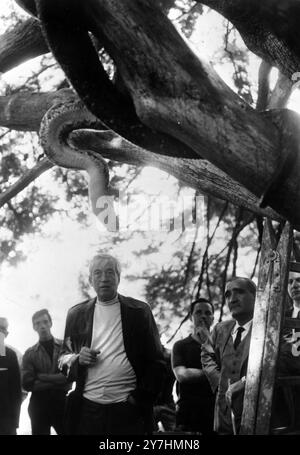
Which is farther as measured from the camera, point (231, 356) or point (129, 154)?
point (231, 356)

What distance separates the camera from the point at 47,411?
732cm

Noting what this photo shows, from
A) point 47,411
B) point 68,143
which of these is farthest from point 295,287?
point 47,411

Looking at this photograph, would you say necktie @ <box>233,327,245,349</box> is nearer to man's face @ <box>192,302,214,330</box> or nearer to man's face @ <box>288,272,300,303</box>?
man's face @ <box>288,272,300,303</box>

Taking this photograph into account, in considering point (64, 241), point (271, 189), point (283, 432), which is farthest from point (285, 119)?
point (64, 241)

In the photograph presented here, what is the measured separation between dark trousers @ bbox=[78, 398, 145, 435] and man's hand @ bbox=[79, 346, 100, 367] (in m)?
0.27

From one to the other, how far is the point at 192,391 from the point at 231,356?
1206 millimetres

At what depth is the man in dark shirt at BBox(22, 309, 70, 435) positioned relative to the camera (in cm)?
727

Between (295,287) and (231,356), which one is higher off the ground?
(295,287)

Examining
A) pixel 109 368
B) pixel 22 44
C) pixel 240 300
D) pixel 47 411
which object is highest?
pixel 22 44

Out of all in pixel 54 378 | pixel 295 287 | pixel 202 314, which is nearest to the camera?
pixel 295 287

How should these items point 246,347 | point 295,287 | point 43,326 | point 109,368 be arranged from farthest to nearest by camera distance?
1. point 43,326
2. point 295,287
3. point 246,347
4. point 109,368

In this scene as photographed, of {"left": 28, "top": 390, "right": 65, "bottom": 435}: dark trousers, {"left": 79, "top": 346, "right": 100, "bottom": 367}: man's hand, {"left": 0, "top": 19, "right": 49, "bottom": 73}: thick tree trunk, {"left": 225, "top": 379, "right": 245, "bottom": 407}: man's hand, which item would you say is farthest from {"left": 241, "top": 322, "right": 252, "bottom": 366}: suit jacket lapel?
{"left": 28, "top": 390, "right": 65, "bottom": 435}: dark trousers

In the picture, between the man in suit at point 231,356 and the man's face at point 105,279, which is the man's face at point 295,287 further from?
the man's face at point 105,279

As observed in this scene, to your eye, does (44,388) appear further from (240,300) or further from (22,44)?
(22,44)
